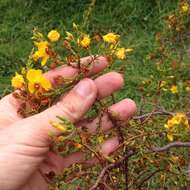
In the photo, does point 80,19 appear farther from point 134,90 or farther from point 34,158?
point 34,158

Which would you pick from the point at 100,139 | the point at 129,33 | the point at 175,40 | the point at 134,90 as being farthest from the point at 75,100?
the point at 129,33

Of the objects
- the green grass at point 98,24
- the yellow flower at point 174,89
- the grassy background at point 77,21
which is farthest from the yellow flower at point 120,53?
the grassy background at point 77,21

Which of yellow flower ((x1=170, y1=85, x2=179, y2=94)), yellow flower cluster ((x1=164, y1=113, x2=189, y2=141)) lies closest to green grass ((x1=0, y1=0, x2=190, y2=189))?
yellow flower ((x1=170, y1=85, x2=179, y2=94))

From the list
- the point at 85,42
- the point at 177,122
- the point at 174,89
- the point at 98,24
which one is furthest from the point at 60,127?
the point at 98,24

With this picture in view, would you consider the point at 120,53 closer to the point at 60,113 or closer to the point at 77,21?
the point at 60,113

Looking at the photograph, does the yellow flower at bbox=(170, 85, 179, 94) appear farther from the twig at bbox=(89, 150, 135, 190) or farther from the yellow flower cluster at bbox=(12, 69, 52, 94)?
the yellow flower cluster at bbox=(12, 69, 52, 94)
